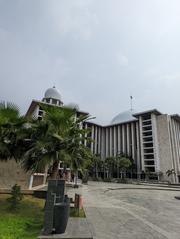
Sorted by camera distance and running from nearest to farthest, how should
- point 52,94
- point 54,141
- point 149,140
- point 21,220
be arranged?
point 21,220
point 54,141
point 52,94
point 149,140

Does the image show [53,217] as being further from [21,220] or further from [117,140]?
[117,140]

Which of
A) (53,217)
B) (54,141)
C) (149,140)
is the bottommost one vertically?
(53,217)

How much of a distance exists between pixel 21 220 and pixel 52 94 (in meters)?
60.3

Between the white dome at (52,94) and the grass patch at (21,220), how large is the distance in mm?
56638

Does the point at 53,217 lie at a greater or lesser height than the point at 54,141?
lesser

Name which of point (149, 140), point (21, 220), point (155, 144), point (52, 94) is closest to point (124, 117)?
point (149, 140)

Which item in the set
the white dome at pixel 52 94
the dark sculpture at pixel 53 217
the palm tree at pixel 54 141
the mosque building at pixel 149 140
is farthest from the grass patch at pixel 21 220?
the white dome at pixel 52 94

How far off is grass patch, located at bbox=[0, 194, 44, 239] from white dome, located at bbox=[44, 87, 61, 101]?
56.6 metres

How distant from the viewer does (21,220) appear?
6.92 metres

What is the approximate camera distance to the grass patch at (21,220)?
5.62 m

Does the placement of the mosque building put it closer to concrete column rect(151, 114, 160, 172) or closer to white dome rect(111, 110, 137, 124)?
concrete column rect(151, 114, 160, 172)

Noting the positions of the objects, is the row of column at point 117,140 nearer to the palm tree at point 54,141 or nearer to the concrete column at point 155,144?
the concrete column at point 155,144

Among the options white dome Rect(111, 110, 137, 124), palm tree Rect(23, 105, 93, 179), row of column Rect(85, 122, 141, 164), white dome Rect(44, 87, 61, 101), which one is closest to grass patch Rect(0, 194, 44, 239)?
palm tree Rect(23, 105, 93, 179)

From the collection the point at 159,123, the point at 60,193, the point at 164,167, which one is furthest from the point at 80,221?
the point at 159,123
